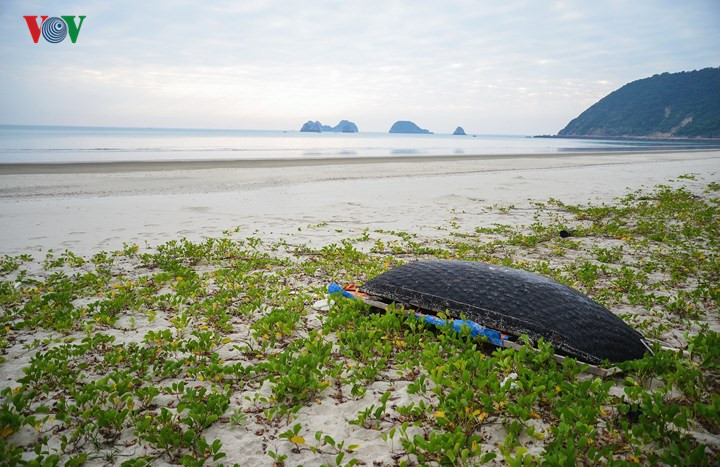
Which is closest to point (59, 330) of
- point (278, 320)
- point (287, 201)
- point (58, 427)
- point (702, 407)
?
point (58, 427)

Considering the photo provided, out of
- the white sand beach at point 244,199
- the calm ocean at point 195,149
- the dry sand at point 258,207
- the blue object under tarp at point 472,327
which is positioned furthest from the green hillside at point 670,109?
the blue object under tarp at point 472,327

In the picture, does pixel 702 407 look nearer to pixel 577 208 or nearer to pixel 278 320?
pixel 278 320

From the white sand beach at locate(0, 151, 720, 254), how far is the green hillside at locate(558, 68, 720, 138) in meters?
154

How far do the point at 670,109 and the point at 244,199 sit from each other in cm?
19755

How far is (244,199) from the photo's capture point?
1702 cm

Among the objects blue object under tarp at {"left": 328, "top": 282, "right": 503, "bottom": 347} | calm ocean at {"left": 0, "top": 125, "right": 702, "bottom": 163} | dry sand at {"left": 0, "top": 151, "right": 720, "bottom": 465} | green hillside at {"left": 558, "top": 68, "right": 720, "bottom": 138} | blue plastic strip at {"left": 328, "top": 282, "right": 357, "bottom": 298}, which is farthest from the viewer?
green hillside at {"left": 558, "top": 68, "right": 720, "bottom": 138}

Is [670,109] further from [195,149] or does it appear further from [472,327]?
[472,327]

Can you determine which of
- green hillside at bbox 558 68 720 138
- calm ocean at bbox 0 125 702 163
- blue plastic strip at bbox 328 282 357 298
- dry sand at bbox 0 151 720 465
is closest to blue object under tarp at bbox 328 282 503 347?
dry sand at bbox 0 151 720 465

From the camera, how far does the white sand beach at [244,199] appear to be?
1121 cm

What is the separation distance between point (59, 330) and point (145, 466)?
324cm

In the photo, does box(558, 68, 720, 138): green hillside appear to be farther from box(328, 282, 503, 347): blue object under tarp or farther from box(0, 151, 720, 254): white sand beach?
box(328, 282, 503, 347): blue object under tarp

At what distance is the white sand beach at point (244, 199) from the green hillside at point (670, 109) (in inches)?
6051

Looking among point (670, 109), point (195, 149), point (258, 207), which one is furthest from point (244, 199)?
point (670, 109)

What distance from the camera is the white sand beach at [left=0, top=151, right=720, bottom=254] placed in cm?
1121
